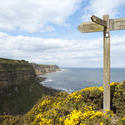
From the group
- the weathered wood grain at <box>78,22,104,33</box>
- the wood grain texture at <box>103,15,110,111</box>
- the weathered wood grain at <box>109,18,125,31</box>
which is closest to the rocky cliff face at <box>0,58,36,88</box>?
the weathered wood grain at <box>78,22,104,33</box>

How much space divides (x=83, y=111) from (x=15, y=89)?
37.0m

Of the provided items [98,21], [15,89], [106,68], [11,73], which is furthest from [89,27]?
[15,89]

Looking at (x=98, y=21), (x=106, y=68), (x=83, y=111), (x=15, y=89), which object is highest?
(x=98, y=21)

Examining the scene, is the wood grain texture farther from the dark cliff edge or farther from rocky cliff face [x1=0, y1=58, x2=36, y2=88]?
rocky cliff face [x1=0, y1=58, x2=36, y2=88]

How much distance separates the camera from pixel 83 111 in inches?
200

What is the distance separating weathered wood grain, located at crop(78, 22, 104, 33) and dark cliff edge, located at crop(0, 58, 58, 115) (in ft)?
88.3

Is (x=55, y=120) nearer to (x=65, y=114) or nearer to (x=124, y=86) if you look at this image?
(x=65, y=114)

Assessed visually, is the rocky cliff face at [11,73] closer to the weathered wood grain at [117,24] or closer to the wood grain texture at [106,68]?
the wood grain texture at [106,68]

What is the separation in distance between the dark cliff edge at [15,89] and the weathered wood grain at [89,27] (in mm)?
26920

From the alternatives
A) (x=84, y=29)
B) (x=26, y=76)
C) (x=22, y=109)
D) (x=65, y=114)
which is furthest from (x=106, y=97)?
(x=26, y=76)

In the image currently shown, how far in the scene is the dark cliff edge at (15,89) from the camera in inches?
1248

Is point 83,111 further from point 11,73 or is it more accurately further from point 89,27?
point 11,73

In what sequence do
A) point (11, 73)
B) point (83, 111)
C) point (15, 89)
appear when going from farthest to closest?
point (15, 89) → point (11, 73) → point (83, 111)

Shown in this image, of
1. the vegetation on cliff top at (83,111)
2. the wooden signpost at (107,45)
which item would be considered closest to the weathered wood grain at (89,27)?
the wooden signpost at (107,45)
